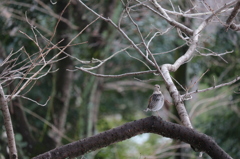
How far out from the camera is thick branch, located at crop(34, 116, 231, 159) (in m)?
2.55

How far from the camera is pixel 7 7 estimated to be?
7.02 meters

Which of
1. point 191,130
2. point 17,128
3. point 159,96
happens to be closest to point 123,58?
point 17,128

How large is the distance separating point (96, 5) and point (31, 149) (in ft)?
10.8

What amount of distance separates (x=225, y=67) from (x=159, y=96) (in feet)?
18.6

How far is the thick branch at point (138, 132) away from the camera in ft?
8.38

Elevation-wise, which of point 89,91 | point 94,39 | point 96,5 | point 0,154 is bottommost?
point 0,154

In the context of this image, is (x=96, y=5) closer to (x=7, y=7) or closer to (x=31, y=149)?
(x=7, y=7)

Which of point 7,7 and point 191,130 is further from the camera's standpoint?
point 7,7

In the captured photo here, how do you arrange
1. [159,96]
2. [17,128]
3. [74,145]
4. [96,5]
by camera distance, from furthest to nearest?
[96,5] < [17,128] < [159,96] < [74,145]

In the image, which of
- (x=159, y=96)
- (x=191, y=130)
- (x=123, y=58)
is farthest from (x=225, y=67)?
(x=191, y=130)

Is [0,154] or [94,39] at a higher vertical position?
[94,39]

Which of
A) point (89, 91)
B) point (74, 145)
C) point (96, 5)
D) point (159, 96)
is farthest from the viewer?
point (96, 5)

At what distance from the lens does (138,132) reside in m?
2.63

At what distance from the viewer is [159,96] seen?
10.8ft
